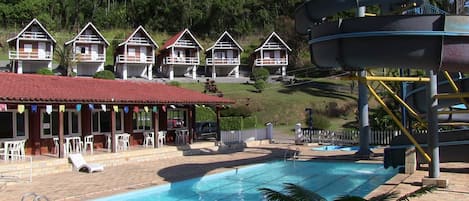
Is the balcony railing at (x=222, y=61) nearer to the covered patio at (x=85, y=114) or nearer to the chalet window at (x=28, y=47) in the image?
the chalet window at (x=28, y=47)

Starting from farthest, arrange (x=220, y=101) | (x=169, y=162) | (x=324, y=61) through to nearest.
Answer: (x=220, y=101) → (x=169, y=162) → (x=324, y=61)

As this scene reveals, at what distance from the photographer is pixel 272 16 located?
88812mm

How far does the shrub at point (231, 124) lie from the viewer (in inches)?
1149

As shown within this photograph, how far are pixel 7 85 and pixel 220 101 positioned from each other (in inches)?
420

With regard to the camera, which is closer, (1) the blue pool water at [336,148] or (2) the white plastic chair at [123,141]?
(2) the white plastic chair at [123,141]

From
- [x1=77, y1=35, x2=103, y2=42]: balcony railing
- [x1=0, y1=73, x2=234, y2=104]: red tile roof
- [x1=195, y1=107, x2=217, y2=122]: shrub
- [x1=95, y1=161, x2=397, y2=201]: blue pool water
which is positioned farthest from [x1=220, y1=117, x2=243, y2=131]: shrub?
[x1=77, y1=35, x2=103, y2=42]: balcony railing

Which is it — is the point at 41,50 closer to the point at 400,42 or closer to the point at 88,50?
the point at 88,50

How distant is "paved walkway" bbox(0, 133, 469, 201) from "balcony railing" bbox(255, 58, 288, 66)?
44.3 meters

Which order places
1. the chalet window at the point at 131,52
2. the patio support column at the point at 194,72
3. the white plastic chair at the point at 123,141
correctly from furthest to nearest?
the patio support column at the point at 194,72 → the chalet window at the point at 131,52 → the white plastic chair at the point at 123,141

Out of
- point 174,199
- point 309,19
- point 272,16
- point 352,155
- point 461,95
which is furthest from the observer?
point 272,16

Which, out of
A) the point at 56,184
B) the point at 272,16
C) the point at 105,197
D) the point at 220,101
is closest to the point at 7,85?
the point at 56,184

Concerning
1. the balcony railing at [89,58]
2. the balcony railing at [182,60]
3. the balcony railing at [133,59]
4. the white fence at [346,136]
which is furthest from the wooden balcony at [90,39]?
the white fence at [346,136]

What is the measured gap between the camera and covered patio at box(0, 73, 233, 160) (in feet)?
58.4

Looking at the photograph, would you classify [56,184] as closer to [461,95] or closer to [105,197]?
[105,197]
